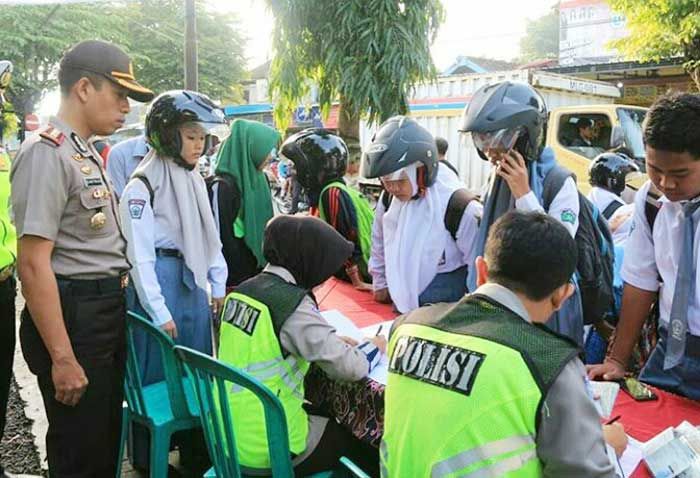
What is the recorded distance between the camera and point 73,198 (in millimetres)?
1928

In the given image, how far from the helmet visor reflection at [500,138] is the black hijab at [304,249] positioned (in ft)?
1.99

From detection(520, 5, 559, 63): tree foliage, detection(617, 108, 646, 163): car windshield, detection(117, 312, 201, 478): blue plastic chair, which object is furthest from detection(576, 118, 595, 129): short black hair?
detection(520, 5, 559, 63): tree foliage

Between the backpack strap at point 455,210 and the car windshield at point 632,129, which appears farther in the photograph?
the car windshield at point 632,129

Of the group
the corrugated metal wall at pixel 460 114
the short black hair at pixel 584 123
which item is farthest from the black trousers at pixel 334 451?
the corrugated metal wall at pixel 460 114

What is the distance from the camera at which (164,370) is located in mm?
2316

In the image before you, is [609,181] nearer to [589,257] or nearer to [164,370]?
[589,257]

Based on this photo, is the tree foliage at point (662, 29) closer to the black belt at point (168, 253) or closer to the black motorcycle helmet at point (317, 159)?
the black motorcycle helmet at point (317, 159)

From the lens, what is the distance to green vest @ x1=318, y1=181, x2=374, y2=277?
129 inches

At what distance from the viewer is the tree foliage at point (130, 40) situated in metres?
15.2

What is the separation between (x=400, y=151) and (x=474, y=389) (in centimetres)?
146

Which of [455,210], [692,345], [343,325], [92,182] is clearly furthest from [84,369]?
[692,345]

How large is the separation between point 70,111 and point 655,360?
203 centimetres

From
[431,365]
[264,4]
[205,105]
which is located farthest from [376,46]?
[431,365]

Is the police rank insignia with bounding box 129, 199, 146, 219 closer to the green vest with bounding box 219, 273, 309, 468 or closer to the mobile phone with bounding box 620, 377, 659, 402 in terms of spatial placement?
the green vest with bounding box 219, 273, 309, 468
